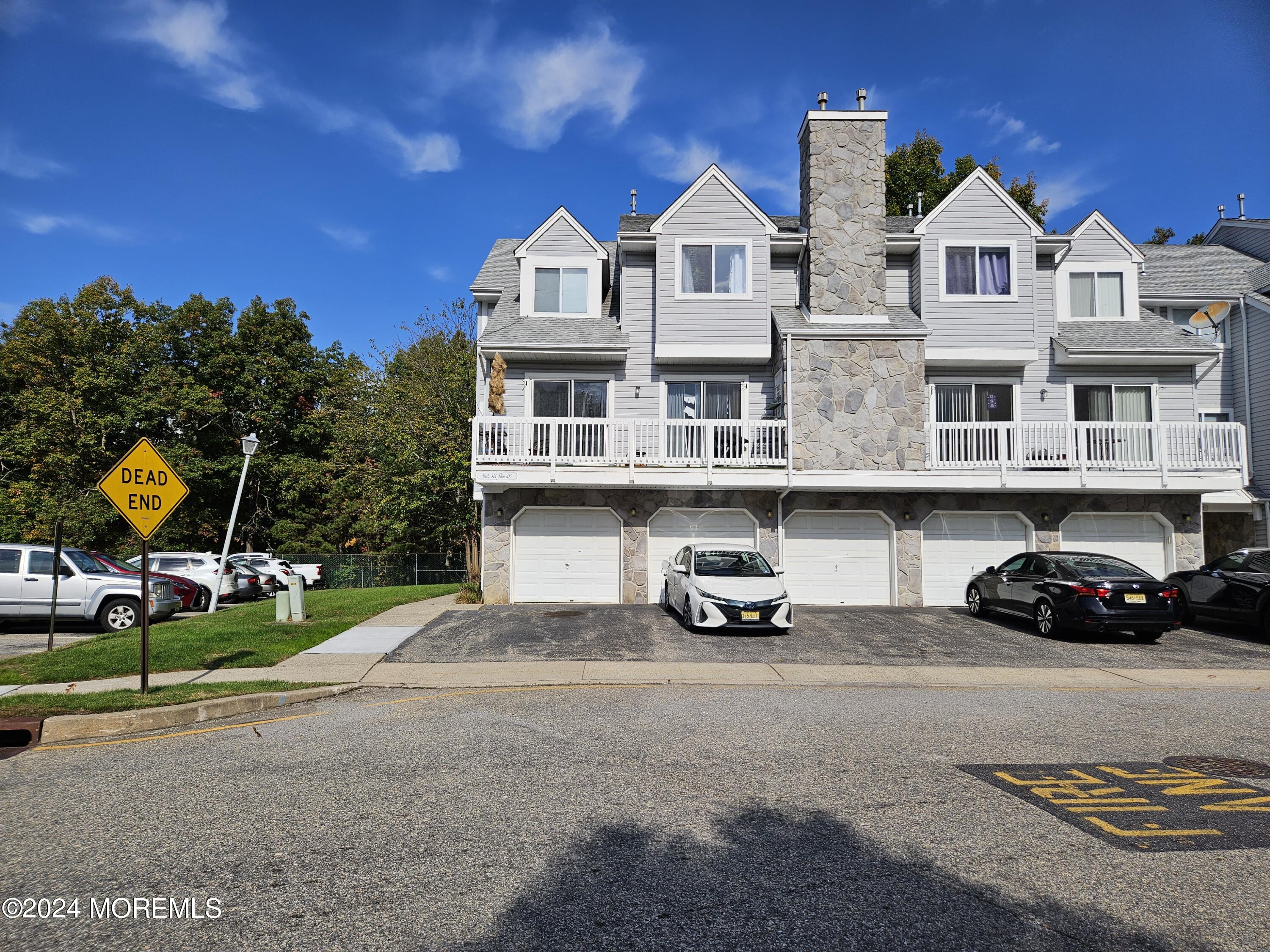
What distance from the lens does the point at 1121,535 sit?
1888cm

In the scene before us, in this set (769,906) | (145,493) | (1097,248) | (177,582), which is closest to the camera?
(769,906)

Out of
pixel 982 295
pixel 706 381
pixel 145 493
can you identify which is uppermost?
pixel 982 295

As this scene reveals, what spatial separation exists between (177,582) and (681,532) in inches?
490

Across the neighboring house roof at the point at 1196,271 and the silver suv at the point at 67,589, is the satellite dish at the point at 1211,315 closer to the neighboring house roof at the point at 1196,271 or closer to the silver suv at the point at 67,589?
the neighboring house roof at the point at 1196,271

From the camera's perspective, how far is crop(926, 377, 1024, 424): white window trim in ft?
66.5

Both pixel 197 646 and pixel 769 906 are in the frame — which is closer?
pixel 769 906

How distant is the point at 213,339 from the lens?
38.7m

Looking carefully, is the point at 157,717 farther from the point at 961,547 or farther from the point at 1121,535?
the point at 1121,535

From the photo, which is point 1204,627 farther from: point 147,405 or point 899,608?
point 147,405

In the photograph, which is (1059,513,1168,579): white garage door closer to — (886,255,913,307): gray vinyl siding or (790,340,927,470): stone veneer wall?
(790,340,927,470): stone veneer wall

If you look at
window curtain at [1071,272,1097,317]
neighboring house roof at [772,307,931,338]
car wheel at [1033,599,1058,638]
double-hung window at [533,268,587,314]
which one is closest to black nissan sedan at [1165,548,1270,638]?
car wheel at [1033,599,1058,638]

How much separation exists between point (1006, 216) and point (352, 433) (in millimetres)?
28216

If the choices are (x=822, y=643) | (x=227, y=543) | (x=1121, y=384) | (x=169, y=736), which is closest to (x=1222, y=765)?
(x=822, y=643)

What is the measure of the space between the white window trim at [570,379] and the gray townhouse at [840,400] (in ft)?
0.23
